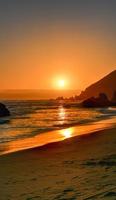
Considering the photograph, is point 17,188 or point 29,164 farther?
point 29,164

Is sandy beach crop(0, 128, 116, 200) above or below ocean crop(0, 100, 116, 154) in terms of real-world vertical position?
above

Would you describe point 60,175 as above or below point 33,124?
above

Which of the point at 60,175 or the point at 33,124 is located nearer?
the point at 60,175

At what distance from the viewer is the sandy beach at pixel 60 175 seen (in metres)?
9.21

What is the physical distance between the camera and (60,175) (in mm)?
11484

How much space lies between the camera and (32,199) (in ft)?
29.6

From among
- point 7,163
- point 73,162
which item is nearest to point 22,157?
point 7,163

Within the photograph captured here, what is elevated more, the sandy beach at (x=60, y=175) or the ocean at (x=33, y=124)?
the sandy beach at (x=60, y=175)

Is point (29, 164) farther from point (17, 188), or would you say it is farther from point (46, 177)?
point (17, 188)

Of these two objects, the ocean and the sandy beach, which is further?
the ocean

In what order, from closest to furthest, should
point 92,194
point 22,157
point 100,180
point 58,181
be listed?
1. point 92,194
2. point 100,180
3. point 58,181
4. point 22,157

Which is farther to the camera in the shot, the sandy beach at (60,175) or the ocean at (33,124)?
the ocean at (33,124)

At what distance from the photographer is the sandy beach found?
30.2ft

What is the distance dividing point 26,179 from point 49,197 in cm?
240
